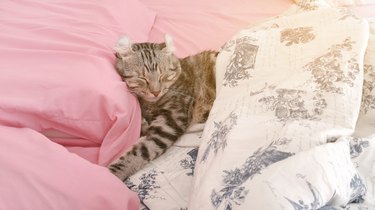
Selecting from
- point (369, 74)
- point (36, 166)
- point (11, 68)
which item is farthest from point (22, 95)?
point (369, 74)

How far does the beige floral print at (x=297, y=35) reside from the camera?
1048mm

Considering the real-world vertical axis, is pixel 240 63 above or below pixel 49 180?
above

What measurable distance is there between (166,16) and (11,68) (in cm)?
73

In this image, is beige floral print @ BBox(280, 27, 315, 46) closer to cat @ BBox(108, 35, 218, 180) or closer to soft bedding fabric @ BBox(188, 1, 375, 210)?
soft bedding fabric @ BBox(188, 1, 375, 210)

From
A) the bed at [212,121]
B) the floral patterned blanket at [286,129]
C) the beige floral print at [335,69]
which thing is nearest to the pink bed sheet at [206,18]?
the bed at [212,121]

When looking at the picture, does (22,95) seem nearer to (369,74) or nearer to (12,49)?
(12,49)

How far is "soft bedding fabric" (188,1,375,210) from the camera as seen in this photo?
A: 650mm

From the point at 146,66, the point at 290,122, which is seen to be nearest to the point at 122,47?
the point at 146,66

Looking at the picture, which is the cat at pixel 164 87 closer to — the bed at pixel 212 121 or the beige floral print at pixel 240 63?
the bed at pixel 212 121

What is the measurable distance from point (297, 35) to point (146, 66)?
0.48 m

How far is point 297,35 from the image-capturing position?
107 cm

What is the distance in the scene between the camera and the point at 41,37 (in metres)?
1.23

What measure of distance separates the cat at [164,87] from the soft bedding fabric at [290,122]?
0.62 feet

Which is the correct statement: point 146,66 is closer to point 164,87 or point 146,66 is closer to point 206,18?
point 164,87
